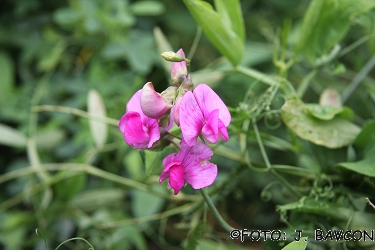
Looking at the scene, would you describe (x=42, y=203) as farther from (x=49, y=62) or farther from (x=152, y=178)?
(x=49, y=62)

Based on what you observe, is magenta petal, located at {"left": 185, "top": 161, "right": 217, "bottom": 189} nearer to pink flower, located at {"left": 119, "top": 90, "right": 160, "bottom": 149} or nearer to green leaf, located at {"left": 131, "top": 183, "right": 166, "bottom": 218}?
pink flower, located at {"left": 119, "top": 90, "right": 160, "bottom": 149}

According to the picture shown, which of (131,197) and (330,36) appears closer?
(330,36)

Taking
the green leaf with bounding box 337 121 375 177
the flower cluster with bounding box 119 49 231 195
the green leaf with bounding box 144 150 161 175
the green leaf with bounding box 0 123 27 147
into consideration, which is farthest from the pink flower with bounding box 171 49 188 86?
the green leaf with bounding box 0 123 27 147

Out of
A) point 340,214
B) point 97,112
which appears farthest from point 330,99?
point 97,112

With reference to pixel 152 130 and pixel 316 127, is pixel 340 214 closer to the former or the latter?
pixel 316 127

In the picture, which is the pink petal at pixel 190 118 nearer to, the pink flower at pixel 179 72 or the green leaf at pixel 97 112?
the pink flower at pixel 179 72

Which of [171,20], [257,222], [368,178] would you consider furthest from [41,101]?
[368,178]

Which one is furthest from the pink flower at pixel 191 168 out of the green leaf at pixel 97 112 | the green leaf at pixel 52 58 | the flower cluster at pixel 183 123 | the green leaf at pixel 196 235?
the green leaf at pixel 52 58

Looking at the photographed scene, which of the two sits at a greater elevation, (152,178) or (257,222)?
(152,178)
